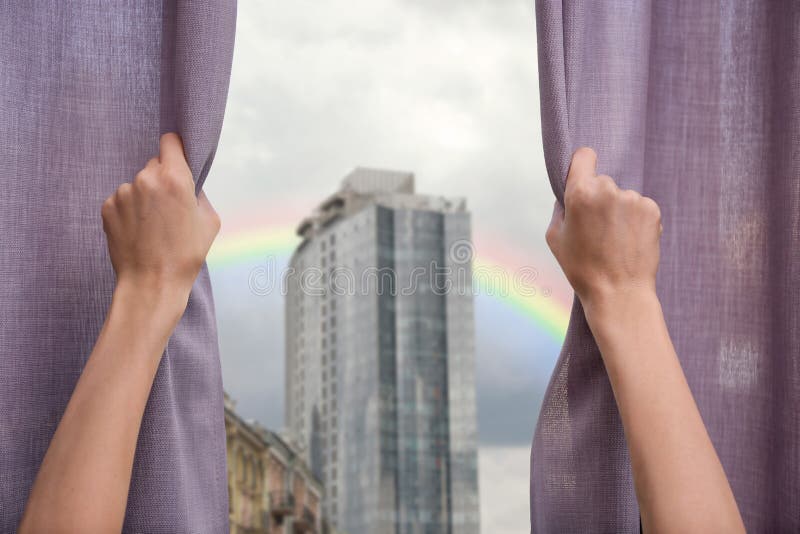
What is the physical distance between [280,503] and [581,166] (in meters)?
1.33

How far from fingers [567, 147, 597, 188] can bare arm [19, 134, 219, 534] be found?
Result: 43cm

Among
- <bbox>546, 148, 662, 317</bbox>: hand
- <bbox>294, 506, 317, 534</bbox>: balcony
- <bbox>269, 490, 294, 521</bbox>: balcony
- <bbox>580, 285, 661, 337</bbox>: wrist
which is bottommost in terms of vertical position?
<bbox>294, 506, 317, 534</bbox>: balcony

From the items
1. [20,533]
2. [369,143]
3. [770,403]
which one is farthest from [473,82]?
[20,533]

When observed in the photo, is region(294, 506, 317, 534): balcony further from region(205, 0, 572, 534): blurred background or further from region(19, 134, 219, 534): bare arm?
region(19, 134, 219, 534): bare arm

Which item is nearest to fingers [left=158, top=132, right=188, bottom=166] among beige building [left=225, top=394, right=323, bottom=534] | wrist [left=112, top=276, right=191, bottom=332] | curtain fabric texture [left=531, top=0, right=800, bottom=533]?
wrist [left=112, top=276, right=191, bottom=332]

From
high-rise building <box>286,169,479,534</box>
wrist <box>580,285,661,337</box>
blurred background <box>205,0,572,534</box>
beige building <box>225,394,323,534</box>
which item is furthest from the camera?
high-rise building <box>286,169,479,534</box>

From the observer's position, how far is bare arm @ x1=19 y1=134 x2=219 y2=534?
69 centimetres

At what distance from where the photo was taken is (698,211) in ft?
3.26

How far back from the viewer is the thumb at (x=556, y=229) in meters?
0.86

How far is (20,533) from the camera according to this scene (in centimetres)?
70

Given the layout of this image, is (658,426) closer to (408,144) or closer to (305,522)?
(305,522)

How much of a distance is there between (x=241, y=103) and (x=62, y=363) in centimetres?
131

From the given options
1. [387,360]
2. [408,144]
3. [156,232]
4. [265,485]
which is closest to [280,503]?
[265,485]

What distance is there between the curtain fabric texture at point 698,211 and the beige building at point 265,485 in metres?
0.97
